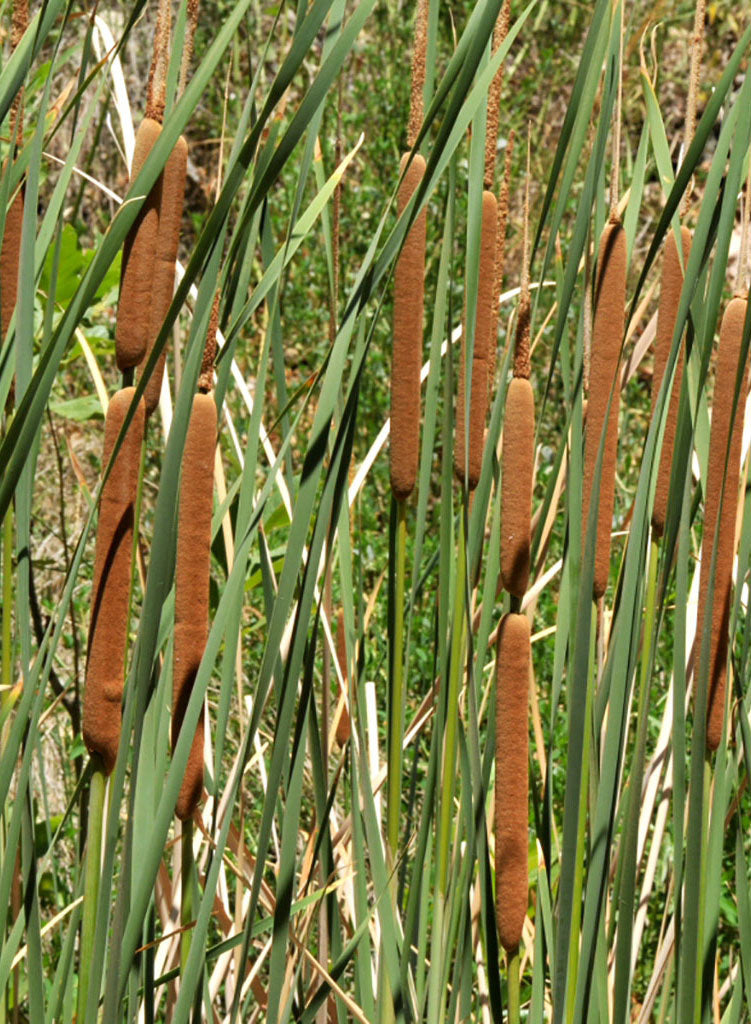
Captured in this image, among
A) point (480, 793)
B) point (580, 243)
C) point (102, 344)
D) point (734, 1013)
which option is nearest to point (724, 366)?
point (580, 243)

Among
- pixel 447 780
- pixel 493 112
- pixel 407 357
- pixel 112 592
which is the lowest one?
pixel 447 780

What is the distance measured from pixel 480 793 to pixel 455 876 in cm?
8

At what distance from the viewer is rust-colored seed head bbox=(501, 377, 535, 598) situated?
634 millimetres

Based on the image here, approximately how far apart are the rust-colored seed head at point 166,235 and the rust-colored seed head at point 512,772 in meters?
0.20

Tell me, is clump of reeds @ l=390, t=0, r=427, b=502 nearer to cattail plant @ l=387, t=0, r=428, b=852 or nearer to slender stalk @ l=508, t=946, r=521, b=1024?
cattail plant @ l=387, t=0, r=428, b=852

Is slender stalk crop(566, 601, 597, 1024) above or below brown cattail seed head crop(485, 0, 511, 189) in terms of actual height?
below

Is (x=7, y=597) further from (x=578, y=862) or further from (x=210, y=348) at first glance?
(x=578, y=862)

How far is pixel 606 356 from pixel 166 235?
0.72 ft

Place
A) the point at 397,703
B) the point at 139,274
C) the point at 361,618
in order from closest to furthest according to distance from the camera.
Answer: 1. the point at 139,274
2. the point at 397,703
3. the point at 361,618

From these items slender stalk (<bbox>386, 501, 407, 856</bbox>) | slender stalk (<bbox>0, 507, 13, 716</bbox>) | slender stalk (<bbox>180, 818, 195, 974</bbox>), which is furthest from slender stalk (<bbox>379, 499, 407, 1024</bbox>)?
slender stalk (<bbox>0, 507, 13, 716</bbox>)

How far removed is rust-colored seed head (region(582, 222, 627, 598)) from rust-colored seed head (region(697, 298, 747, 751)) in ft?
0.17

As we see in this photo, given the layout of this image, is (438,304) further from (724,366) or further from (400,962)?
(400,962)

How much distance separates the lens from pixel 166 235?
61 cm

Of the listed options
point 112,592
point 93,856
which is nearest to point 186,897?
point 93,856
